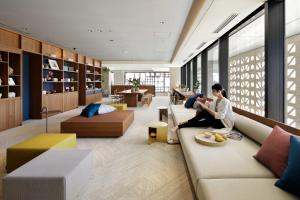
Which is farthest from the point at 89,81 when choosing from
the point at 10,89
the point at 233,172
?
the point at 233,172

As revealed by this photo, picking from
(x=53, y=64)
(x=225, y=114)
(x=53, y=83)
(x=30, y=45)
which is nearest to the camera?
(x=225, y=114)

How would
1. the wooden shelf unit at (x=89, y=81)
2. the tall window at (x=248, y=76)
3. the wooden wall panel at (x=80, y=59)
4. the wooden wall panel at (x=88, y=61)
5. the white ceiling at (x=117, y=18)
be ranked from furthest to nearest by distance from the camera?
the wooden wall panel at (x=88, y=61)
the wooden shelf unit at (x=89, y=81)
the wooden wall panel at (x=80, y=59)
the tall window at (x=248, y=76)
the white ceiling at (x=117, y=18)

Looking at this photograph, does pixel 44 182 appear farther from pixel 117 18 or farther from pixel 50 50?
pixel 50 50

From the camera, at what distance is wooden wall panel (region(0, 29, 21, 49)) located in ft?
17.9

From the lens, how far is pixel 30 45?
6691mm

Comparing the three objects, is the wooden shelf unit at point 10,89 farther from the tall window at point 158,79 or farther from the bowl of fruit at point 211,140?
the tall window at point 158,79

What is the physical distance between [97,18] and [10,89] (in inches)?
124

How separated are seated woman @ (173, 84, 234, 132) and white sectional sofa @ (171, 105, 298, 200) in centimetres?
65

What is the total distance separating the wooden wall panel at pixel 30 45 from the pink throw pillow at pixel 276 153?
661cm

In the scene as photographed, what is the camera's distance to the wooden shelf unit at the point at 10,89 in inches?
218

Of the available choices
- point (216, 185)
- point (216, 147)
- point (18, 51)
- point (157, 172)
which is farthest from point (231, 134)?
point (18, 51)

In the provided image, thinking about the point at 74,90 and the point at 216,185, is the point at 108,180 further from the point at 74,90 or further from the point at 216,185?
the point at 74,90

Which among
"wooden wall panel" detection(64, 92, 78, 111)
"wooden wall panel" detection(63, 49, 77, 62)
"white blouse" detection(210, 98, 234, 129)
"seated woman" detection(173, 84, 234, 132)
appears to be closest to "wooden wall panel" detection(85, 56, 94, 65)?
"wooden wall panel" detection(63, 49, 77, 62)

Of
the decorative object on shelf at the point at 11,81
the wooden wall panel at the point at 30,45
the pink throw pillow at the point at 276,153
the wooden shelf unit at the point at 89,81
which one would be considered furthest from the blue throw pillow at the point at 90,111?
the wooden shelf unit at the point at 89,81
